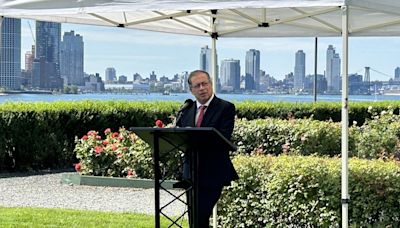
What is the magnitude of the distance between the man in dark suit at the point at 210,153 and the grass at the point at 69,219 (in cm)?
270

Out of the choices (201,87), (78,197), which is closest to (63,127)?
(78,197)

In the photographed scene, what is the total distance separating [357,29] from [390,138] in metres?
5.36

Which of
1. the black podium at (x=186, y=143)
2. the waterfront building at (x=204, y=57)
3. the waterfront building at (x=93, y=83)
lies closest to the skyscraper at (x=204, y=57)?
the waterfront building at (x=204, y=57)

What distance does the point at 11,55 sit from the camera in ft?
35.2

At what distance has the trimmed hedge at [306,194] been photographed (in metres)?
6.18

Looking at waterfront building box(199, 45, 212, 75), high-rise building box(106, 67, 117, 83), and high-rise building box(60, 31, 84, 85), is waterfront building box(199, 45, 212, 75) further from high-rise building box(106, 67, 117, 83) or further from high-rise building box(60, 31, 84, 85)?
high-rise building box(106, 67, 117, 83)

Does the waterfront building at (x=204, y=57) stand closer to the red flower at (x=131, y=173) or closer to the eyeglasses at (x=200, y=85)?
the red flower at (x=131, y=173)

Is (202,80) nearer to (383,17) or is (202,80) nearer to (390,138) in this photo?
(383,17)

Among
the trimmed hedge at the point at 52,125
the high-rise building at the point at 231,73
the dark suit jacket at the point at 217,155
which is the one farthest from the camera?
the trimmed hedge at the point at 52,125

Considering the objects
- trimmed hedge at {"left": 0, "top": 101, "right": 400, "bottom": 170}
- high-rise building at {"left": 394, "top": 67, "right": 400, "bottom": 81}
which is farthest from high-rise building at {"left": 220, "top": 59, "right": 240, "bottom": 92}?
high-rise building at {"left": 394, "top": 67, "right": 400, "bottom": 81}

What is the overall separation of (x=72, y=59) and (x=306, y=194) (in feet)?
42.4

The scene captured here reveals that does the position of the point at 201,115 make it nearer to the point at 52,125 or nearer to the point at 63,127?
the point at 52,125

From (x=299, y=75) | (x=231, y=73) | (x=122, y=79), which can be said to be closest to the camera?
(x=231, y=73)

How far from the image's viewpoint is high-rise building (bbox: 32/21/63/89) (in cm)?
1698
